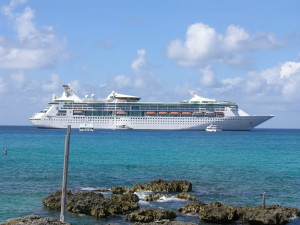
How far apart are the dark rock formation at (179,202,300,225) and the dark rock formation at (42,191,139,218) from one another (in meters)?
3.05

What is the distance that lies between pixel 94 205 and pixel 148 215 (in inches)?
99.5

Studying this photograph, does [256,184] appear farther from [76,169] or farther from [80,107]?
[80,107]

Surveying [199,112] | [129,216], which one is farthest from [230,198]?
[199,112]

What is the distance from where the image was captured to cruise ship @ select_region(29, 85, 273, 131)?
11488 cm

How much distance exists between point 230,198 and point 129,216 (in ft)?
21.7

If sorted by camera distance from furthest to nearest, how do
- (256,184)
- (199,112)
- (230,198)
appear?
(199,112)
(256,184)
(230,198)

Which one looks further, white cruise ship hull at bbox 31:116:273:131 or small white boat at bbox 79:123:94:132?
white cruise ship hull at bbox 31:116:273:131

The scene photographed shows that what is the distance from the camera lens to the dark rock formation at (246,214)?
1658 centimetres

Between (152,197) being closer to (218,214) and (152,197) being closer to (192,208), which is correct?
(192,208)

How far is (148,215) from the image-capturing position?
1688 centimetres

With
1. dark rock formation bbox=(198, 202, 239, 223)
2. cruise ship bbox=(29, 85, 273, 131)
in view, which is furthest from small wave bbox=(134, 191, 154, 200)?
cruise ship bbox=(29, 85, 273, 131)

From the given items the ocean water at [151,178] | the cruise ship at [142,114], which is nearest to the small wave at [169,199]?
the ocean water at [151,178]

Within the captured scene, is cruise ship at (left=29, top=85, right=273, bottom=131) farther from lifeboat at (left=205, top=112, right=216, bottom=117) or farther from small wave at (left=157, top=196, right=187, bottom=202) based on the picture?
small wave at (left=157, top=196, right=187, bottom=202)

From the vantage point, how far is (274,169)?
3484 cm
